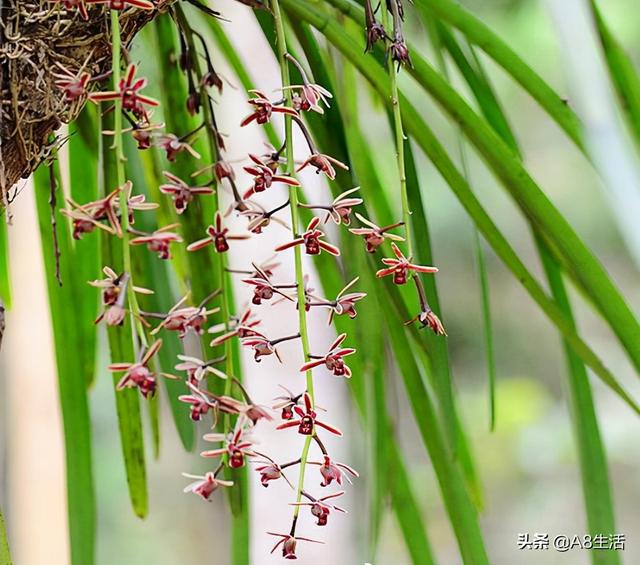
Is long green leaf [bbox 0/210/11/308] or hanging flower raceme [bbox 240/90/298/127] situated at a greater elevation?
long green leaf [bbox 0/210/11/308]

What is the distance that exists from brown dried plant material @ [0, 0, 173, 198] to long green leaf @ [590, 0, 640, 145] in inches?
8.6

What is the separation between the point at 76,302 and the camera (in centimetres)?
54

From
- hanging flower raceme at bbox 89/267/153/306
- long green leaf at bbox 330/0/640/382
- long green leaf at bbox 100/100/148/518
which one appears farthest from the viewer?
long green leaf at bbox 100/100/148/518

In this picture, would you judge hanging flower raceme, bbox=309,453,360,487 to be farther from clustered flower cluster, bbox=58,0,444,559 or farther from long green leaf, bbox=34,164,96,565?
long green leaf, bbox=34,164,96,565

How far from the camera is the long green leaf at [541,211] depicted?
384 millimetres

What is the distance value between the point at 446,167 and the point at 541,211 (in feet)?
0.19

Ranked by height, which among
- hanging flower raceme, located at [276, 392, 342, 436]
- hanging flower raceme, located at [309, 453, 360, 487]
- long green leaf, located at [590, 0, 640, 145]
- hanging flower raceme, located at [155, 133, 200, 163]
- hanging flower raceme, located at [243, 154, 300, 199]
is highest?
long green leaf, located at [590, 0, 640, 145]

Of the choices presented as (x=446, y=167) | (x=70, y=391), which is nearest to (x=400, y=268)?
(x=446, y=167)

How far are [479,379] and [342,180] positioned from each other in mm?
2548

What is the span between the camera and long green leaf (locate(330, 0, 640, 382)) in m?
0.38

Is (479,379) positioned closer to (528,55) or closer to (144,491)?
(528,55)

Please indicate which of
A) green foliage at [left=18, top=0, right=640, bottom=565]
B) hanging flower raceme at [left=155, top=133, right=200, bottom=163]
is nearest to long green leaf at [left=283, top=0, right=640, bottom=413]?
green foliage at [left=18, top=0, right=640, bottom=565]

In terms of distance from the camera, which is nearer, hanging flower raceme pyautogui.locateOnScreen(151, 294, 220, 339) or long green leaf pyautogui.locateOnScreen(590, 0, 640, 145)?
hanging flower raceme pyautogui.locateOnScreen(151, 294, 220, 339)

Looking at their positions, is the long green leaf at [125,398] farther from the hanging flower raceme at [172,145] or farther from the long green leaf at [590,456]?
the long green leaf at [590,456]
